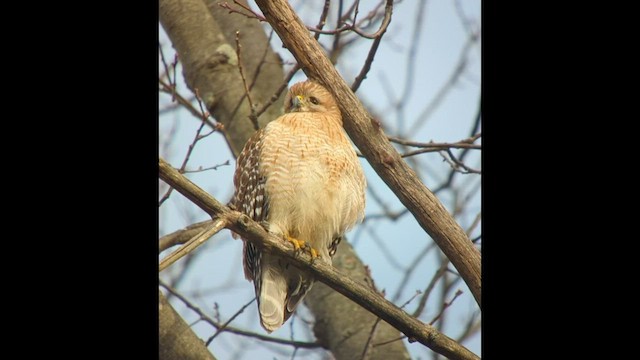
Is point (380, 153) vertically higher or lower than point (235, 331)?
higher

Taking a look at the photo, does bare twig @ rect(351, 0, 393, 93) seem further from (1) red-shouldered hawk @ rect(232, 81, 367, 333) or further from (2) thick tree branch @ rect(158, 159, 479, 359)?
(2) thick tree branch @ rect(158, 159, 479, 359)

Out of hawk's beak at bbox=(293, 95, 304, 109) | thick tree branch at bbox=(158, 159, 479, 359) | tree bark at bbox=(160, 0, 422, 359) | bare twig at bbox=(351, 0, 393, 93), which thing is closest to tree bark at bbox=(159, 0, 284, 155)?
tree bark at bbox=(160, 0, 422, 359)

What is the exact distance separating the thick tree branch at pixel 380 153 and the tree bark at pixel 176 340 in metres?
1.36

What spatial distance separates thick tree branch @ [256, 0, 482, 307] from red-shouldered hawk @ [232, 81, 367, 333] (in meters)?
0.49

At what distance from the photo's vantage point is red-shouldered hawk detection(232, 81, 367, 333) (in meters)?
4.02

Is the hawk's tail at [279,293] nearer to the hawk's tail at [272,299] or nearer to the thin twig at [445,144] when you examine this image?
the hawk's tail at [272,299]

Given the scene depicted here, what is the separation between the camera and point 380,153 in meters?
3.49

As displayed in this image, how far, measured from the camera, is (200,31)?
5.42 metres

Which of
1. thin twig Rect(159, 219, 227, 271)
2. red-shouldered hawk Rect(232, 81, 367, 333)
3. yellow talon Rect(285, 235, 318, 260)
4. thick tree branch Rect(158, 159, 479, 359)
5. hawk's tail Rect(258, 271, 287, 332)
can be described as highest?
red-shouldered hawk Rect(232, 81, 367, 333)

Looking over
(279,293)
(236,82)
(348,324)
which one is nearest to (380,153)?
(279,293)

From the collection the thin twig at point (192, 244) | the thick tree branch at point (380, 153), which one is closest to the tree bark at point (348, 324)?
the thick tree branch at point (380, 153)

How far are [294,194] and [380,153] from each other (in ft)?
2.27

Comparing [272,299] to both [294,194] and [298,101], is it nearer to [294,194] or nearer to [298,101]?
[294,194]
